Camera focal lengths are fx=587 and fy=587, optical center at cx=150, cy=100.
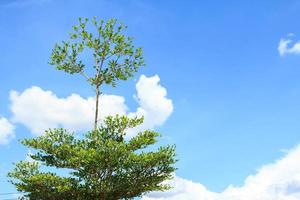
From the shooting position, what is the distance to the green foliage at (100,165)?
2636cm

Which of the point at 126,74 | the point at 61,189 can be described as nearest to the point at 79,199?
the point at 61,189

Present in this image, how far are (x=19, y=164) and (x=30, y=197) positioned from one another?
5.88 feet

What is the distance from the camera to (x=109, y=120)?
90.1ft

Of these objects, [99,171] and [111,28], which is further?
Result: [111,28]

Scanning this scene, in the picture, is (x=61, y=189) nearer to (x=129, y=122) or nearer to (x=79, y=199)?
(x=79, y=199)

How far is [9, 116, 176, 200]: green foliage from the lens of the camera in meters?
26.4

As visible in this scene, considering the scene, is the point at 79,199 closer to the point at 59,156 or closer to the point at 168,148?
the point at 59,156

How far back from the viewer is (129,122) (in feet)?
90.9

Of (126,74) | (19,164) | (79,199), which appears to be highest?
(126,74)

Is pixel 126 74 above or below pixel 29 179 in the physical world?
above

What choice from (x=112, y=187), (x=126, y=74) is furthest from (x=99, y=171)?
(x=126, y=74)

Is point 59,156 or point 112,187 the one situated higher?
point 59,156

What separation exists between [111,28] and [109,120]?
4946 millimetres

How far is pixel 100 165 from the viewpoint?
2623 cm
